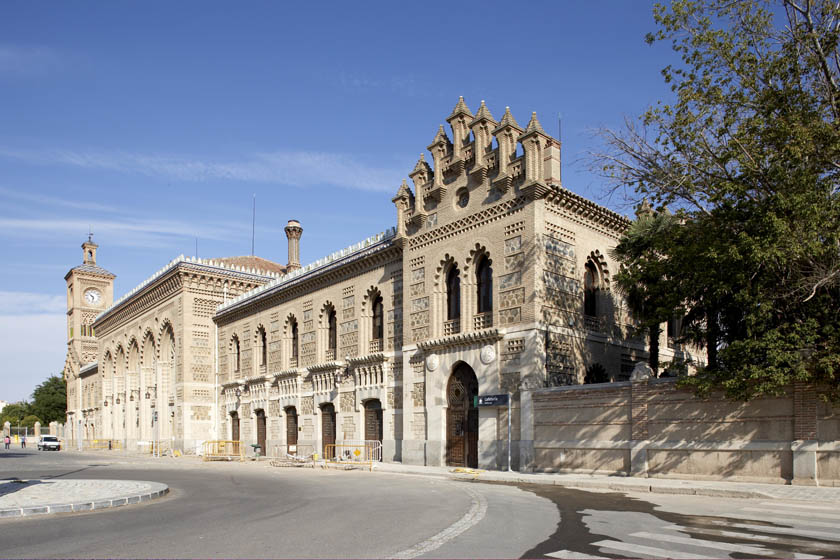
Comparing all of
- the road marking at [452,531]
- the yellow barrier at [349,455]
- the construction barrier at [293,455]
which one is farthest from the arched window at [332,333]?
the road marking at [452,531]

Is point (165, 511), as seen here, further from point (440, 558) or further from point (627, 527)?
point (627, 527)

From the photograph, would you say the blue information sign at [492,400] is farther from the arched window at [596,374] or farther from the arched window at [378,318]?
the arched window at [378,318]

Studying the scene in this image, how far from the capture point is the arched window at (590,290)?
2639cm

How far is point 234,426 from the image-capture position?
4225 centimetres

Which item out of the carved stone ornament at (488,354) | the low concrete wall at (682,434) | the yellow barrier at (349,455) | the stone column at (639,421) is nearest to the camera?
the low concrete wall at (682,434)

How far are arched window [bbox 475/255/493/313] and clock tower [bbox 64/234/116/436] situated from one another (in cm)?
6022

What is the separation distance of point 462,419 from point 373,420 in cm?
622

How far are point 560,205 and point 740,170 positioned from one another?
786 cm

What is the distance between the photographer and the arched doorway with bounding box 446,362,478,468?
24922 mm

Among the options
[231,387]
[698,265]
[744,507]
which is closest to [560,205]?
[698,265]

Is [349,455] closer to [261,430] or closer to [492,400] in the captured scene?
[492,400]

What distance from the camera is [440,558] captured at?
795cm

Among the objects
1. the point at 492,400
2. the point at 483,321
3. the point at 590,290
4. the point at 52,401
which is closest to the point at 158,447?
the point at 483,321

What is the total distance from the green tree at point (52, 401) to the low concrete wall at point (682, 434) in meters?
98.7
